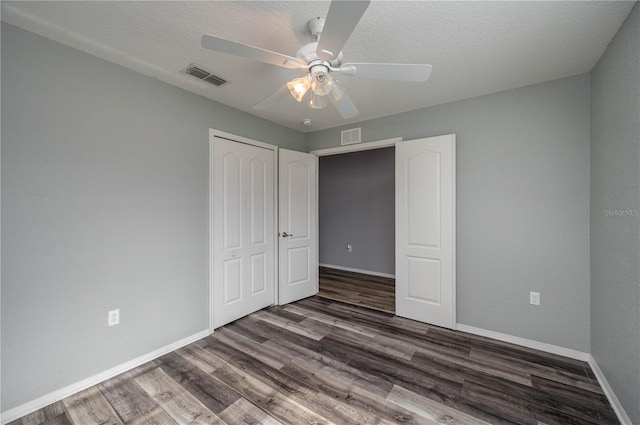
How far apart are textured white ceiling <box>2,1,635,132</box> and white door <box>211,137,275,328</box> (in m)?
0.90

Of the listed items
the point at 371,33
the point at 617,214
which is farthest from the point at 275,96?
the point at 617,214

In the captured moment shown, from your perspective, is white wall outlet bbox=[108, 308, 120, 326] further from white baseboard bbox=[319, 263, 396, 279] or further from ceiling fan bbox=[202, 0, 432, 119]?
white baseboard bbox=[319, 263, 396, 279]

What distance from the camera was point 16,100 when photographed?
169 cm

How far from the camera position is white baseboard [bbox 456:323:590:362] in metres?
2.29

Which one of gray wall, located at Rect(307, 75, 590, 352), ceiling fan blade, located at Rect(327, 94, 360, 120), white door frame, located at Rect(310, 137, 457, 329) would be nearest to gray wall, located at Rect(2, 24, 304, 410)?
ceiling fan blade, located at Rect(327, 94, 360, 120)

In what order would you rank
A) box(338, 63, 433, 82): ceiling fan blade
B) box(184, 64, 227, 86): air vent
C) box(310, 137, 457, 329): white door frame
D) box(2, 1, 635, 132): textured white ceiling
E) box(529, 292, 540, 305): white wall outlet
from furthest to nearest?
box(310, 137, 457, 329): white door frame < box(529, 292, 540, 305): white wall outlet < box(184, 64, 227, 86): air vent < box(2, 1, 635, 132): textured white ceiling < box(338, 63, 433, 82): ceiling fan blade

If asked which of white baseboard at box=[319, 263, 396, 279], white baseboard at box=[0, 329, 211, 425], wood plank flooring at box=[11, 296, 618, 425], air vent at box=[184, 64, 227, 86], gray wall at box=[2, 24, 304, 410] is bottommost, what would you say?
wood plank flooring at box=[11, 296, 618, 425]

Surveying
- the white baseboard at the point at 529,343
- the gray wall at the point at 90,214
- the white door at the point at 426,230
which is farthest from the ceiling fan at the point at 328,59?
the white baseboard at the point at 529,343

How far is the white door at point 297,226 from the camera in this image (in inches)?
141

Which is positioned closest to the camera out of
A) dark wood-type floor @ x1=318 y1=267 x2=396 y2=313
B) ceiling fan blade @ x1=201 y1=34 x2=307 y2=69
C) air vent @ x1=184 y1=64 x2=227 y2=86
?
ceiling fan blade @ x1=201 y1=34 x2=307 y2=69

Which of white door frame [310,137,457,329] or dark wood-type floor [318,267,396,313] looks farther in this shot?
dark wood-type floor [318,267,396,313]

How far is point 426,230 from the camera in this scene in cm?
300

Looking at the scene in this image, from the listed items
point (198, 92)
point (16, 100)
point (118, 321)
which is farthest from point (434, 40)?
point (118, 321)

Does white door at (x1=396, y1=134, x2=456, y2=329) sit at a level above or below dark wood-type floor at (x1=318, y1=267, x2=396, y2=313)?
above
